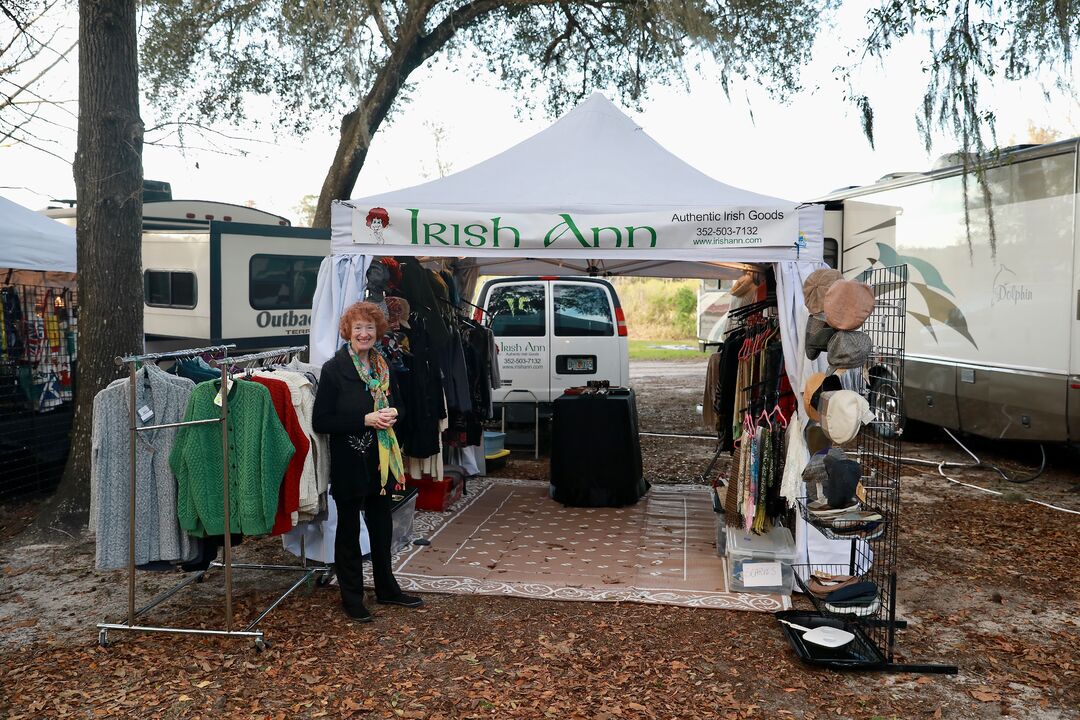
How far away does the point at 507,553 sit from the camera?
5574 mm

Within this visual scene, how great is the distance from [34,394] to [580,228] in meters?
5.22

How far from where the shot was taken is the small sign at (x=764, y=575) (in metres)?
4.81

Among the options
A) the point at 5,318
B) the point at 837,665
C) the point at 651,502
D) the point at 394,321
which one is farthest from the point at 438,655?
the point at 5,318

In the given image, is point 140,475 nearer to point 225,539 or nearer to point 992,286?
point 225,539

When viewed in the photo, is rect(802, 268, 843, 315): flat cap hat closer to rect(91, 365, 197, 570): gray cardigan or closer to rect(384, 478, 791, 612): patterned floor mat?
rect(384, 478, 791, 612): patterned floor mat

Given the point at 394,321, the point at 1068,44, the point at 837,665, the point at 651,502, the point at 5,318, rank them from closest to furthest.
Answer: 1. the point at 837,665
2. the point at 394,321
3. the point at 1068,44
4. the point at 651,502
5. the point at 5,318

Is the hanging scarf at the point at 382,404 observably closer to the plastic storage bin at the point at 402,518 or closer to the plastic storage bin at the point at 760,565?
the plastic storage bin at the point at 402,518

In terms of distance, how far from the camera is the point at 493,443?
26.9 feet

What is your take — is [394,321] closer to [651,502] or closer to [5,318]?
[651,502]

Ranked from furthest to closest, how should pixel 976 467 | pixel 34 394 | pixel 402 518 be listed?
pixel 976 467, pixel 34 394, pixel 402 518

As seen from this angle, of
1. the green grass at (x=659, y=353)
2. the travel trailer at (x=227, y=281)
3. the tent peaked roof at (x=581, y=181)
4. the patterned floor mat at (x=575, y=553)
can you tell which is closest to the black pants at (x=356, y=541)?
the patterned floor mat at (x=575, y=553)

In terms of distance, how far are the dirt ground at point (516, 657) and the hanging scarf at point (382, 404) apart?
2.45 ft

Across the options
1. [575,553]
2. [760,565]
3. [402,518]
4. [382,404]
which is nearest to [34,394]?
[402,518]

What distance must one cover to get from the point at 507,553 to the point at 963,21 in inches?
194
